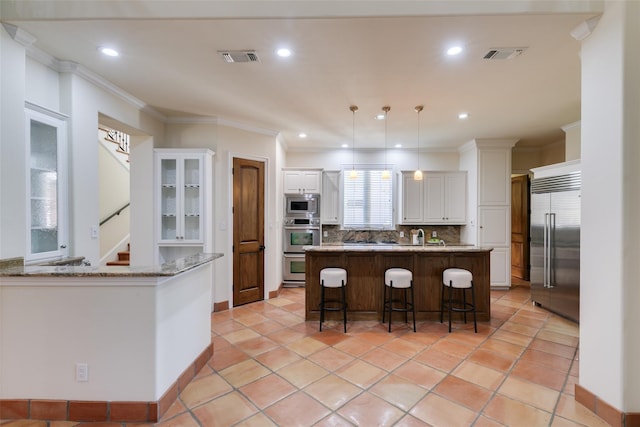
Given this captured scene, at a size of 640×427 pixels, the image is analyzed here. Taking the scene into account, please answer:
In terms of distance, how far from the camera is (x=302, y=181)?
214 inches

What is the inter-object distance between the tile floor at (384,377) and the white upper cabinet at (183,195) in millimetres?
1273

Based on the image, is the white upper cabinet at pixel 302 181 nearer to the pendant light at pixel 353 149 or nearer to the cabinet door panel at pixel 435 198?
the pendant light at pixel 353 149

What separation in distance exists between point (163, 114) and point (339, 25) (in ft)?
9.79

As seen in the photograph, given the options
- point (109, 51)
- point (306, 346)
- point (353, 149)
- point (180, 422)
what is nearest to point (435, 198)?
point (353, 149)

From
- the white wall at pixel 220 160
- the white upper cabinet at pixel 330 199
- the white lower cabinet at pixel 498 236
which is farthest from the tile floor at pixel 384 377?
the white upper cabinet at pixel 330 199

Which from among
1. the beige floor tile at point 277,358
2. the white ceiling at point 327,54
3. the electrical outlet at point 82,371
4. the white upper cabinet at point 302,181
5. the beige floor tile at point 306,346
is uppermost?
the white ceiling at point 327,54

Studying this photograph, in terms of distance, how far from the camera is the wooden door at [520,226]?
6.04 metres

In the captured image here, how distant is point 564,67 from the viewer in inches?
104

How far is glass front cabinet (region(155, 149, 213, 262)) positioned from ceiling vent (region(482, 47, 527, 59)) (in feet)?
11.0

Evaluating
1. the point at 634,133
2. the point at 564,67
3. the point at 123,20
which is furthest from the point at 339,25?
the point at 564,67

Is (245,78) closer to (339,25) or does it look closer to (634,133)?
(339,25)

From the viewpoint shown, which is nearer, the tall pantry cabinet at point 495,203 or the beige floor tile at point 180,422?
the beige floor tile at point 180,422

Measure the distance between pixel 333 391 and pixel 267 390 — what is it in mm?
528

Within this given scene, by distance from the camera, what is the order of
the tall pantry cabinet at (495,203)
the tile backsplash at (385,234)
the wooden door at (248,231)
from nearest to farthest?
1. the wooden door at (248,231)
2. the tall pantry cabinet at (495,203)
3. the tile backsplash at (385,234)
